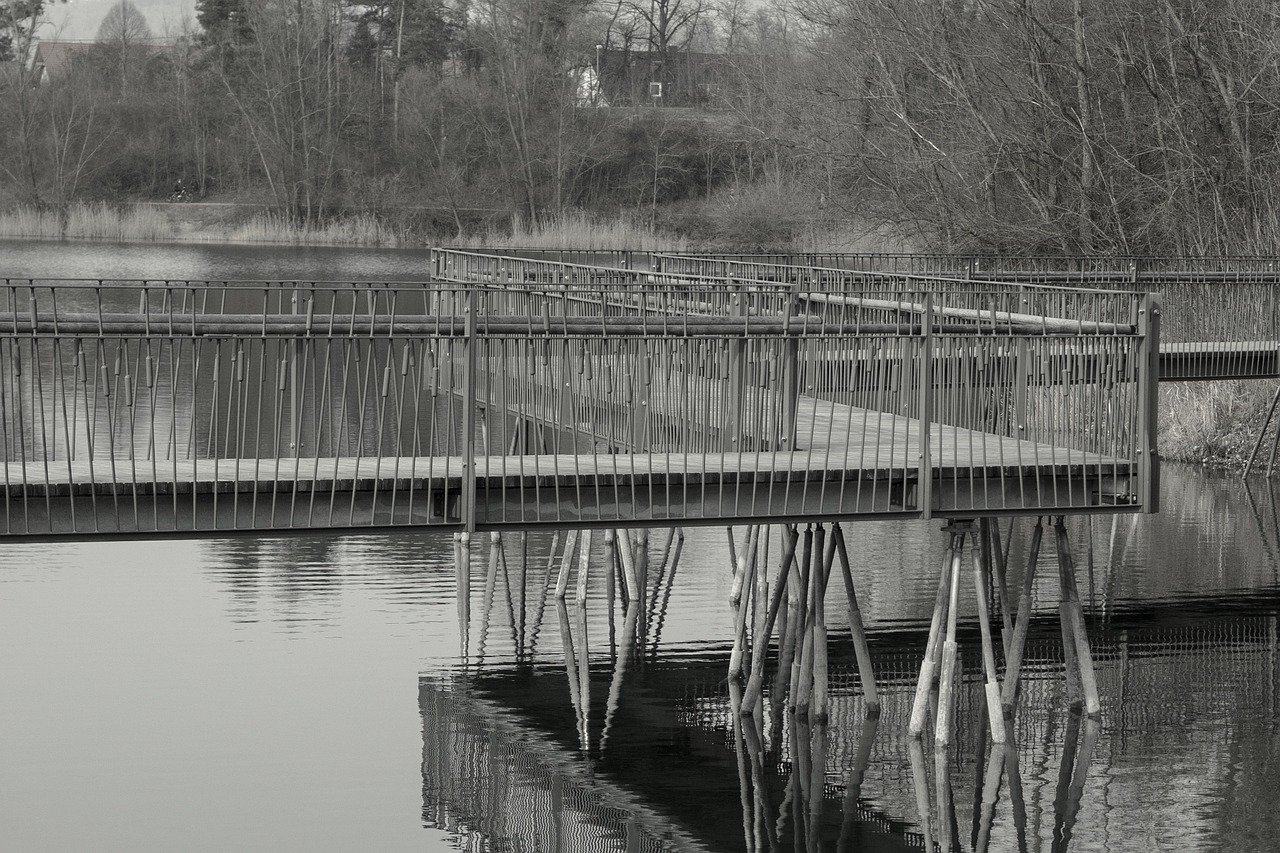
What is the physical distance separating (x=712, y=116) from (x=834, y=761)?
6248 cm

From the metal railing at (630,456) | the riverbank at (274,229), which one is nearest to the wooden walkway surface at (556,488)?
the metal railing at (630,456)

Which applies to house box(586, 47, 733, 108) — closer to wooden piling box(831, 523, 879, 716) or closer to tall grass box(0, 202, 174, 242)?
tall grass box(0, 202, 174, 242)

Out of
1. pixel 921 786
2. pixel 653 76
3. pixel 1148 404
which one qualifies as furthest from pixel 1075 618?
pixel 653 76

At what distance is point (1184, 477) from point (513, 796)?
52.5 ft

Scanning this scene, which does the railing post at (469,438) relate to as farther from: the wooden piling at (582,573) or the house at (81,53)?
the house at (81,53)

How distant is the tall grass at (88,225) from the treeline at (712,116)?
14.9 feet

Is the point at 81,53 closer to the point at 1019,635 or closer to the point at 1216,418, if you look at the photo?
the point at 1216,418

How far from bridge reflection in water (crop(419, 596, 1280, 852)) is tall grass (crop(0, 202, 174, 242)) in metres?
47.9

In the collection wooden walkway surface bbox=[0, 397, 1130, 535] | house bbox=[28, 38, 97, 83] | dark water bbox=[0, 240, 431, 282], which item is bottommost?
wooden walkway surface bbox=[0, 397, 1130, 535]

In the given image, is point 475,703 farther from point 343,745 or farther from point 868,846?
point 868,846

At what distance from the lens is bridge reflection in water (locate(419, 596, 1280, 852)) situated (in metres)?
11.7

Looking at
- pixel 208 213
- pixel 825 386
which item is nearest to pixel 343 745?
pixel 825 386

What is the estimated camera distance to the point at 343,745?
13.3 m

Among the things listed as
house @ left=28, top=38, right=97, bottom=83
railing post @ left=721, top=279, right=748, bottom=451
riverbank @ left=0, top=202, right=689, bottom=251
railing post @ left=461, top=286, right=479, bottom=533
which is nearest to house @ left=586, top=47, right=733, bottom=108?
riverbank @ left=0, top=202, right=689, bottom=251
